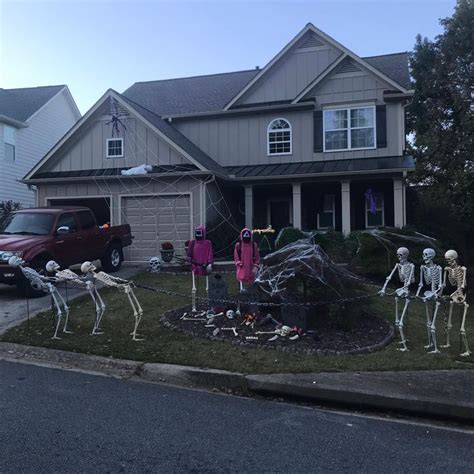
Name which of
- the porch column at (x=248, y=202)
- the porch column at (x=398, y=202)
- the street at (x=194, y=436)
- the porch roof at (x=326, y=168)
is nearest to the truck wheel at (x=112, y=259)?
the porch column at (x=248, y=202)

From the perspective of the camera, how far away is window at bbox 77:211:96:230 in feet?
41.9

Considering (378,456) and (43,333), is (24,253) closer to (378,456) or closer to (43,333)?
(43,333)

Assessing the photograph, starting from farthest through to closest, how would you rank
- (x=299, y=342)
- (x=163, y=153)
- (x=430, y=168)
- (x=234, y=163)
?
(x=430, y=168), (x=234, y=163), (x=163, y=153), (x=299, y=342)

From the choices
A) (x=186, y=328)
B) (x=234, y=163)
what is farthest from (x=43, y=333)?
(x=234, y=163)

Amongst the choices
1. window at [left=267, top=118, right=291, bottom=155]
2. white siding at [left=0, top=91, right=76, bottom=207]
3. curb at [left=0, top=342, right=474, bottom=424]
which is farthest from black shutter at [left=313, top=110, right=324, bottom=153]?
white siding at [left=0, top=91, right=76, bottom=207]

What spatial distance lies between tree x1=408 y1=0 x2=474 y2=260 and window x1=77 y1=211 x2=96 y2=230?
1659 centimetres

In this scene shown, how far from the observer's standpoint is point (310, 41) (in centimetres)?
1853

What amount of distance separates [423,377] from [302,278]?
271 cm

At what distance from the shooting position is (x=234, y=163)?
741 inches

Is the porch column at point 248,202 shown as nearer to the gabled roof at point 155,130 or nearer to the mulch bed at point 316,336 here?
the gabled roof at point 155,130

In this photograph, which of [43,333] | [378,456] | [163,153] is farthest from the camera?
[163,153]

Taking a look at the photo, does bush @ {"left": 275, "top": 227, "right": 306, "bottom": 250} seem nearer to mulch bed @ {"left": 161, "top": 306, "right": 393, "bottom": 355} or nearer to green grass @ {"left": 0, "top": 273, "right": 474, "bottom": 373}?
green grass @ {"left": 0, "top": 273, "right": 474, "bottom": 373}

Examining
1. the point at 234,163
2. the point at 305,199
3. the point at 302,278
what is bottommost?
the point at 302,278

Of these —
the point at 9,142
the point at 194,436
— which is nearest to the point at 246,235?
the point at 194,436
